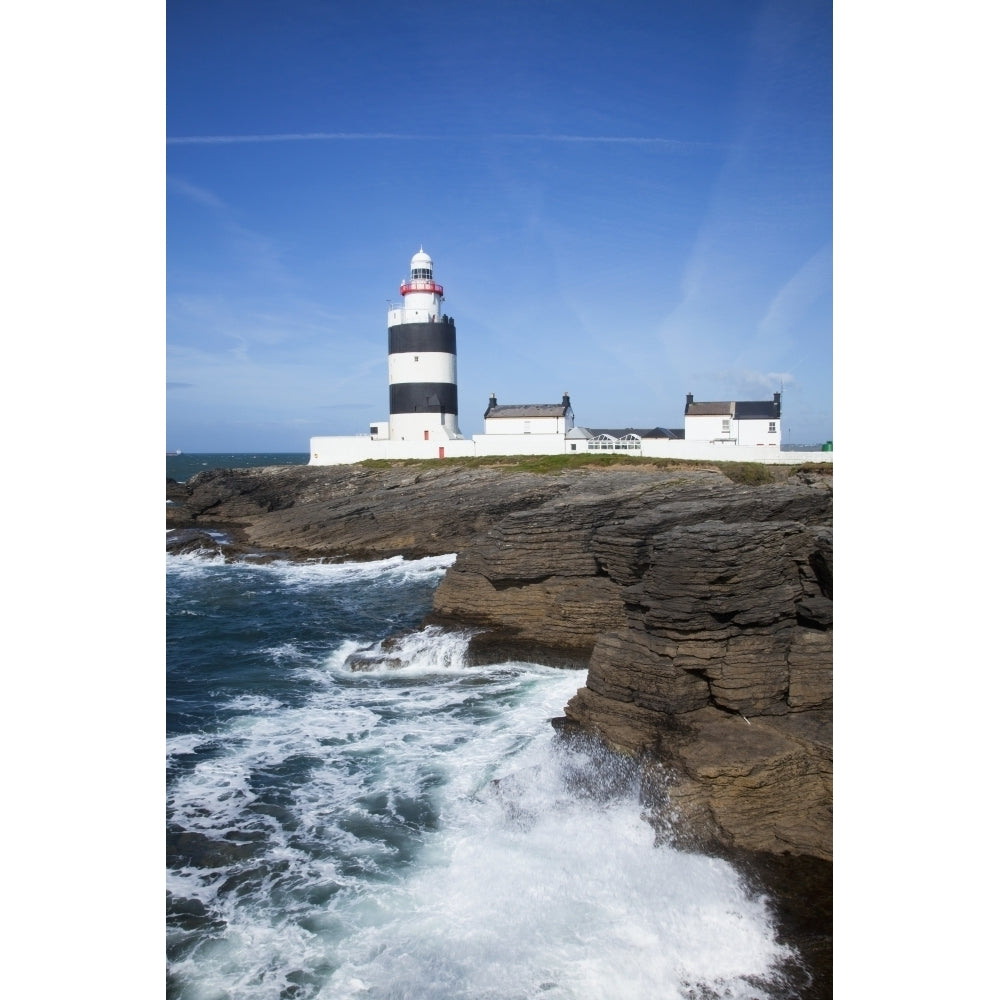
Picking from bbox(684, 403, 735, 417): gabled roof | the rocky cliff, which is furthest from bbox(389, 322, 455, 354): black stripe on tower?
the rocky cliff

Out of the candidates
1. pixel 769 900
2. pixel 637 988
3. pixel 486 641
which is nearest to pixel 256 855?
pixel 637 988

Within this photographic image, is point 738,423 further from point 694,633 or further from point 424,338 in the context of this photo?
point 694,633

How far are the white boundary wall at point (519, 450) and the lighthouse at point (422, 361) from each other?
4.52 feet

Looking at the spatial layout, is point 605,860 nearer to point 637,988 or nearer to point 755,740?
point 637,988

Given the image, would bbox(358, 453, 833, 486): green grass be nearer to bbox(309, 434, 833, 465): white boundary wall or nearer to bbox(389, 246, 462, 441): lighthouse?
bbox(309, 434, 833, 465): white boundary wall

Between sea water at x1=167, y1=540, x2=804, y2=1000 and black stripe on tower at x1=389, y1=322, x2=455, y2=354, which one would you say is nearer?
sea water at x1=167, y1=540, x2=804, y2=1000

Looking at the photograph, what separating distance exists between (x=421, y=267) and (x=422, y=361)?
4.64 m

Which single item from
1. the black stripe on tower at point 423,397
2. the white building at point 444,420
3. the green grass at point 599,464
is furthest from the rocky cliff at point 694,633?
the black stripe on tower at point 423,397

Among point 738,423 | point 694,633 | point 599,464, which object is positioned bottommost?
point 694,633

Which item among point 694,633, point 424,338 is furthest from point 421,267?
point 694,633

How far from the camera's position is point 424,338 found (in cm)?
3528

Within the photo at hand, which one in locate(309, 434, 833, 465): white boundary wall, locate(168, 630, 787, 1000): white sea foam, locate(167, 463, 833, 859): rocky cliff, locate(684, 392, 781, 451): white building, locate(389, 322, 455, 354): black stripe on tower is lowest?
locate(168, 630, 787, 1000): white sea foam

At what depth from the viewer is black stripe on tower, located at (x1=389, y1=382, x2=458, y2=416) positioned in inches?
1389

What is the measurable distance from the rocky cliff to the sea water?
20.8 inches
